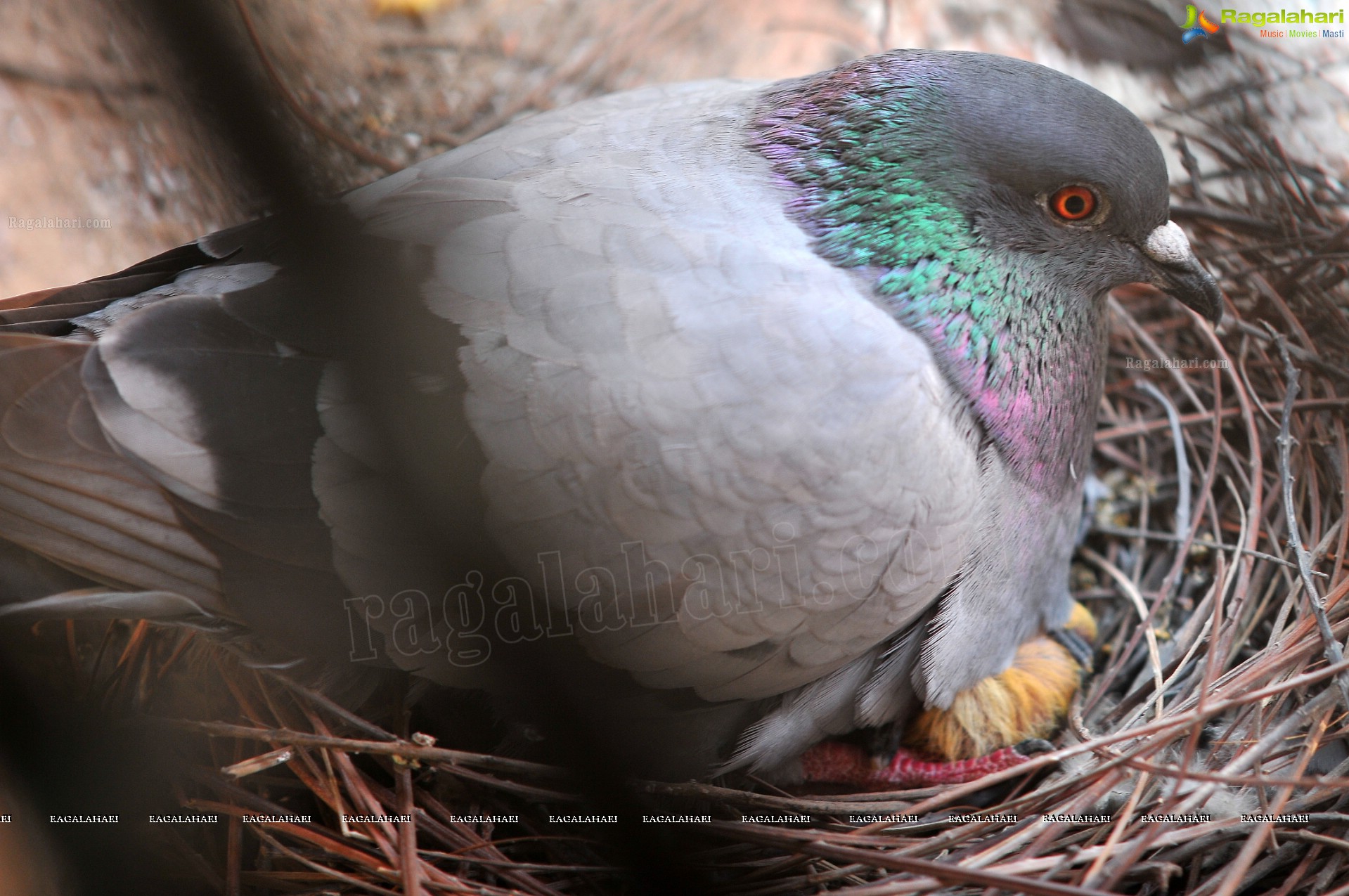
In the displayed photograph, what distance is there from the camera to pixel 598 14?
14.0 feet

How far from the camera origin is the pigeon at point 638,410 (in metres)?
1.84

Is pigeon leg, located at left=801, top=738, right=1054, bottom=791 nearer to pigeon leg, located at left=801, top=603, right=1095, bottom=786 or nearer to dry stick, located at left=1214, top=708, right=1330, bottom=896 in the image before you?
pigeon leg, located at left=801, top=603, right=1095, bottom=786

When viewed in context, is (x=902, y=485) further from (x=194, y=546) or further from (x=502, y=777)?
(x=194, y=546)

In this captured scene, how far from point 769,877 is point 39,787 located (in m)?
1.64

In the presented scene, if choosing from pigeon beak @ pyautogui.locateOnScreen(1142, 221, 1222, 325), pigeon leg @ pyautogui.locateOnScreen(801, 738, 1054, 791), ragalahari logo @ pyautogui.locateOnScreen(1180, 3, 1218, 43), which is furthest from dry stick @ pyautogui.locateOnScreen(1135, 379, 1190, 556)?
ragalahari logo @ pyautogui.locateOnScreen(1180, 3, 1218, 43)

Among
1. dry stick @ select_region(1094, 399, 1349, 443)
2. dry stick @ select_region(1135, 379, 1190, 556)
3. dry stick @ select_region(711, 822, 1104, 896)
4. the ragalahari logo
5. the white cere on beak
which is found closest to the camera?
dry stick @ select_region(711, 822, 1104, 896)

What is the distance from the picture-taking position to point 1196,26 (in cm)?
343

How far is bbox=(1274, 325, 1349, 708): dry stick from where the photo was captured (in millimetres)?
2061

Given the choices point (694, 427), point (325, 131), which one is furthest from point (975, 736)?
point (325, 131)

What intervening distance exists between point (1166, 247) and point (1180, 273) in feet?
0.32

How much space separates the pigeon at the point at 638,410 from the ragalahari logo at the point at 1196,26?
166cm

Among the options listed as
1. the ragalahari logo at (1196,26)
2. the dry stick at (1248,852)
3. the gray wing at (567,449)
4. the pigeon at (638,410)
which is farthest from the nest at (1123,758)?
the ragalahari logo at (1196,26)

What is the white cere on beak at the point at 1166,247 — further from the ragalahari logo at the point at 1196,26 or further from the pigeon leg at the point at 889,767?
the ragalahari logo at the point at 1196,26

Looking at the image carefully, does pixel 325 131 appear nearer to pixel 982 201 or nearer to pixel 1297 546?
pixel 982 201
